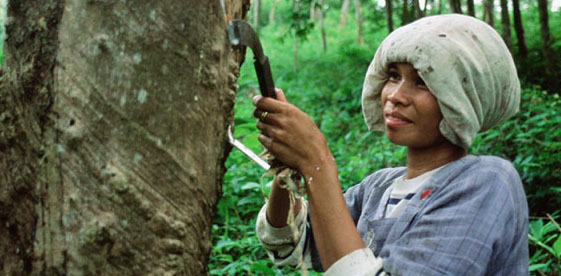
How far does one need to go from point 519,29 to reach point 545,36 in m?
0.70

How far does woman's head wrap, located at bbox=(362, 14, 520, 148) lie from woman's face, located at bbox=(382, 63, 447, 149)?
3cm

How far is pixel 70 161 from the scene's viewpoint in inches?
37.1

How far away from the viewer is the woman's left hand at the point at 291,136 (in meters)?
1.20

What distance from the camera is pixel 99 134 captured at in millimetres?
946

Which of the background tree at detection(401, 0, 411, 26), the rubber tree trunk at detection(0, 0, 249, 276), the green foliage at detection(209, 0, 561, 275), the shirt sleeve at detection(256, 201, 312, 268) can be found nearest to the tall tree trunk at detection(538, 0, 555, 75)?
the green foliage at detection(209, 0, 561, 275)

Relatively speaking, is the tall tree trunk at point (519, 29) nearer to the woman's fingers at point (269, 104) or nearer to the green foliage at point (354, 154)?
the green foliage at point (354, 154)

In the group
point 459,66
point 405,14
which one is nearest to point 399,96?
point 459,66

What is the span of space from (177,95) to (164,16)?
16 cm

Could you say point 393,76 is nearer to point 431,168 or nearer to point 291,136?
point 431,168

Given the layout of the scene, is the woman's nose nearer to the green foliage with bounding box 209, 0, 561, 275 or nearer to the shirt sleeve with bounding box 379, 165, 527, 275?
the shirt sleeve with bounding box 379, 165, 527, 275

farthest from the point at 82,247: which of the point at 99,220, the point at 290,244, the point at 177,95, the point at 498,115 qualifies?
the point at 498,115

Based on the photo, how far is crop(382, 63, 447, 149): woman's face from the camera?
1.33m

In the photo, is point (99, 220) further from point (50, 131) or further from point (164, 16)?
point (164, 16)

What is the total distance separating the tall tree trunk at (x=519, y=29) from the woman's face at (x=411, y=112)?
7673 mm
